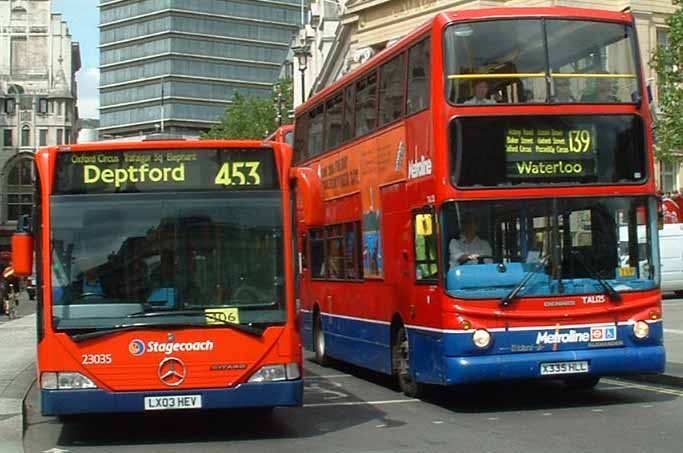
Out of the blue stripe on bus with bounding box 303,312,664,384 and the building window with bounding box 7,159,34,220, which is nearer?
the blue stripe on bus with bounding box 303,312,664,384

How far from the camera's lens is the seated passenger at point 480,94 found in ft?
42.7

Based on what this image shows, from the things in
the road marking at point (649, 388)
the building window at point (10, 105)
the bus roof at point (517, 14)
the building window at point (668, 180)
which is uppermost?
the building window at point (10, 105)

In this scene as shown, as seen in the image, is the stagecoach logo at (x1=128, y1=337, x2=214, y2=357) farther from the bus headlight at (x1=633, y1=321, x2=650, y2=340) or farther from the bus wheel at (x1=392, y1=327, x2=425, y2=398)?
the bus headlight at (x1=633, y1=321, x2=650, y2=340)

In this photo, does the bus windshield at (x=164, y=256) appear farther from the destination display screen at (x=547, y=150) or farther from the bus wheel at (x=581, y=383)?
the bus wheel at (x=581, y=383)

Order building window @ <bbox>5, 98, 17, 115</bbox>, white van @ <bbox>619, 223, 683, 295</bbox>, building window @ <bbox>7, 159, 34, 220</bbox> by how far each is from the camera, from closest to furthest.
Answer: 1. white van @ <bbox>619, 223, 683, 295</bbox>
2. building window @ <bbox>7, 159, 34, 220</bbox>
3. building window @ <bbox>5, 98, 17, 115</bbox>

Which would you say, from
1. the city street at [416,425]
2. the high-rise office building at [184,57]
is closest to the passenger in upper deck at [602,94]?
the city street at [416,425]

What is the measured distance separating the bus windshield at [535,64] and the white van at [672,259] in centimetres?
2721

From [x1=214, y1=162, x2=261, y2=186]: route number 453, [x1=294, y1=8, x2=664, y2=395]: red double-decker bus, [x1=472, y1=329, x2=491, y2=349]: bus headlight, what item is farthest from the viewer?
[x1=294, y1=8, x2=664, y2=395]: red double-decker bus

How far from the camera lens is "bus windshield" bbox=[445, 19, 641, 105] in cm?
1305

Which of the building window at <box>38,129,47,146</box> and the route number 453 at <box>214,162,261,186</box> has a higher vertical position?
the building window at <box>38,129,47,146</box>

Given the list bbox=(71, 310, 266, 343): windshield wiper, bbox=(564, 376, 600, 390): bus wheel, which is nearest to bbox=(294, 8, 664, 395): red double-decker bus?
bbox=(564, 376, 600, 390): bus wheel

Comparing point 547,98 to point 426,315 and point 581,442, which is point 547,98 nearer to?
point 426,315

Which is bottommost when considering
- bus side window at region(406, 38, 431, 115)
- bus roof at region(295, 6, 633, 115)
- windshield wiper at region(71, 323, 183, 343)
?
windshield wiper at region(71, 323, 183, 343)

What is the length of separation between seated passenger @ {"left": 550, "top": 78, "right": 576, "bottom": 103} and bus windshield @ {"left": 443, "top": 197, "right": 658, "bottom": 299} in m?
1.12
